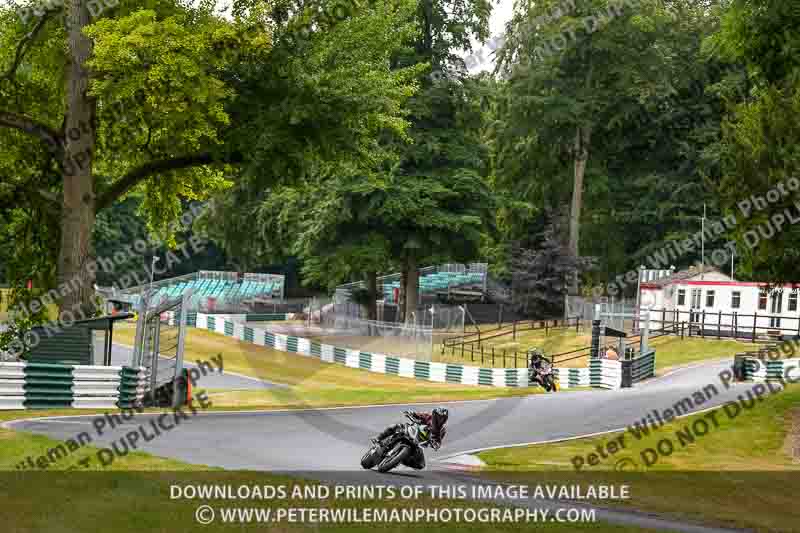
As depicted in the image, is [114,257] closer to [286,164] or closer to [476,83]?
[476,83]

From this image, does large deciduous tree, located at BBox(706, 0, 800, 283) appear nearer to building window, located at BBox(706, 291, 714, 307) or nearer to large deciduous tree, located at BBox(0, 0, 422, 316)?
large deciduous tree, located at BBox(0, 0, 422, 316)

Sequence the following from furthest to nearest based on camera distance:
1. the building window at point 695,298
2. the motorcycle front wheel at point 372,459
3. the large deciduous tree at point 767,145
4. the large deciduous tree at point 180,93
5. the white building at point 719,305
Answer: the building window at point 695,298
the white building at point 719,305
the large deciduous tree at point 180,93
the large deciduous tree at point 767,145
the motorcycle front wheel at point 372,459

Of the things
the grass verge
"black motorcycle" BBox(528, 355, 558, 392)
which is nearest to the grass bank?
the grass verge

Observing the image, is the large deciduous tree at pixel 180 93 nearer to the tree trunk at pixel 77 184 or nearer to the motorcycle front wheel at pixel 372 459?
the tree trunk at pixel 77 184

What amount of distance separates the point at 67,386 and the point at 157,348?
215cm

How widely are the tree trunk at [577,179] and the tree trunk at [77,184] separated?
128 feet

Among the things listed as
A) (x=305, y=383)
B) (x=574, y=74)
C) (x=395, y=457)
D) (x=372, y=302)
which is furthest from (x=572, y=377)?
(x=574, y=74)

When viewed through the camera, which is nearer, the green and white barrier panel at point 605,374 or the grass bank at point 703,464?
the grass bank at point 703,464

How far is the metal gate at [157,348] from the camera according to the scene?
20.5m

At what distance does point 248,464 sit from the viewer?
13.7 metres

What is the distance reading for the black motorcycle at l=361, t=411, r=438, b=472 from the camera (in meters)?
12.7

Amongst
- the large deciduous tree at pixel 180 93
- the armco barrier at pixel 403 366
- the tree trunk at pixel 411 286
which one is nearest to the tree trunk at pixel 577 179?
the tree trunk at pixel 411 286

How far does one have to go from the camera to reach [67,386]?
20219mm

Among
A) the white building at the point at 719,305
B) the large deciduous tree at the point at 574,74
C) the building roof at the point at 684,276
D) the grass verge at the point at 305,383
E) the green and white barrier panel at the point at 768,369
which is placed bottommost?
the grass verge at the point at 305,383
